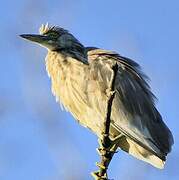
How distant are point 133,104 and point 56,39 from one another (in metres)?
0.85

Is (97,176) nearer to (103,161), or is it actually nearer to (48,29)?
(103,161)

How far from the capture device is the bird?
4.89 m

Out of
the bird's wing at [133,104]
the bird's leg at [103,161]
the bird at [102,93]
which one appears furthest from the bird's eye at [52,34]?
the bird's leg at [103,161]

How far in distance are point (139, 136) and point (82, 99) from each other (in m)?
0.55

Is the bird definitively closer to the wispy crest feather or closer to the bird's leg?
the wispy crest feather

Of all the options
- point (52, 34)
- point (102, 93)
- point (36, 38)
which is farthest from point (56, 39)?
point (102, 93)

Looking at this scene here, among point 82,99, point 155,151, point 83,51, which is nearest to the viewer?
point 155,151

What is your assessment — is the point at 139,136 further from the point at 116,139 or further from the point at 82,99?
the point at 82,99

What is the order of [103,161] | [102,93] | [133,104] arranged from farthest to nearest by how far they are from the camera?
A: [133,104]
[102,93]
[103,161]

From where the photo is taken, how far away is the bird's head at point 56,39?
17.3 ft

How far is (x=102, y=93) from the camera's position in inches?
199

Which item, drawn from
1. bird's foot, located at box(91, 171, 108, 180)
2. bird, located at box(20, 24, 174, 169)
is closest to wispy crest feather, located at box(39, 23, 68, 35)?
bird, located at box(20, 24, 174, 169)

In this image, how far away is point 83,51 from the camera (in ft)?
17.7

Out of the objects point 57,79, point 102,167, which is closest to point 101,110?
point 57,79
